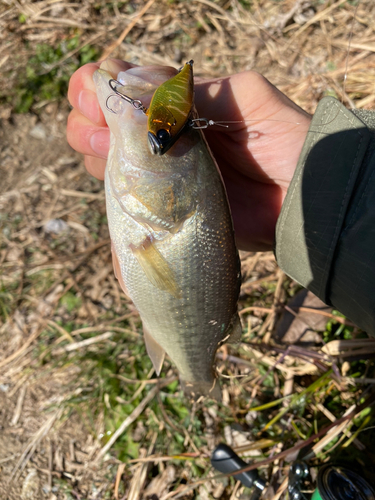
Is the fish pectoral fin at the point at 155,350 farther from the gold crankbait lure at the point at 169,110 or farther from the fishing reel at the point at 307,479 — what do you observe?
the gold crankbait lure at the point at 169,110

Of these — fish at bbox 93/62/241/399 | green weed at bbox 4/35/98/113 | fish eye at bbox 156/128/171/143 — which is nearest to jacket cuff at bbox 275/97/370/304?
fish at bbox 93/62/241/399

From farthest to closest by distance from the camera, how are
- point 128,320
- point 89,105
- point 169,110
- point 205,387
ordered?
point 128,320 → point 205,387 → point 89,105 → point 169,110

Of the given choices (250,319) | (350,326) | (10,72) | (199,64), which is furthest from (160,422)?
(10,72)

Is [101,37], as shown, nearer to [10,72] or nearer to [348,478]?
[10,72]

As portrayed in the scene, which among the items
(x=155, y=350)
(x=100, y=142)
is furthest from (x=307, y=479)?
(x=100, y=142)

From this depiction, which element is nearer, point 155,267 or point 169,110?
point 169,110

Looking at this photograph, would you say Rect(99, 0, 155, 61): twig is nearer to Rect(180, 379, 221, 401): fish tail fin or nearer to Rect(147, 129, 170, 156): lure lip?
Rect(147, 129, 170, 156): lure lip

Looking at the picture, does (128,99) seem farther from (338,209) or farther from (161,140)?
(338,209)
